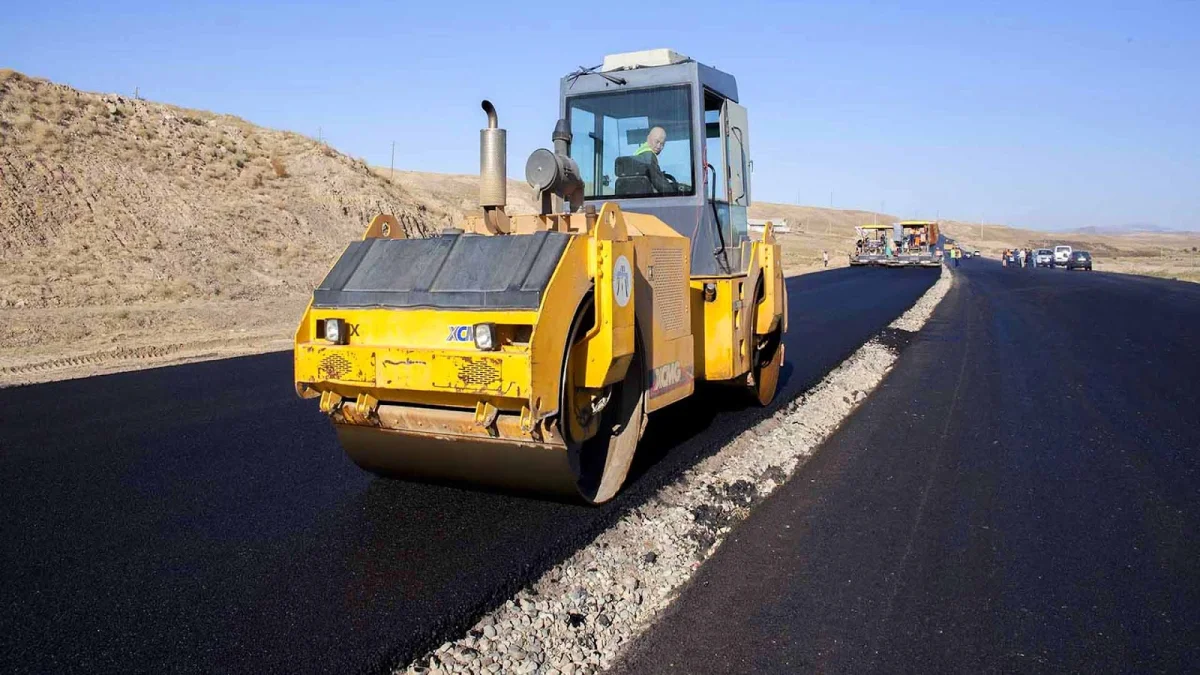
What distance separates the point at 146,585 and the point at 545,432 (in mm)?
1786

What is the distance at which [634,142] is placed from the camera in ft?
22.4

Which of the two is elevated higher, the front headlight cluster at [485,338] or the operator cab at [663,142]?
the operator cab at [663,142]

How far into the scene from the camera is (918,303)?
810 inches

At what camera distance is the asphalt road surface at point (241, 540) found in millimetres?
3299

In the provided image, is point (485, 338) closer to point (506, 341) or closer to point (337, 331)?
point (506, 341)

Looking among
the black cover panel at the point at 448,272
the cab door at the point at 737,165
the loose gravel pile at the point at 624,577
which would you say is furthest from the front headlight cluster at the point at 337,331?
the cab door at the point at 737,165

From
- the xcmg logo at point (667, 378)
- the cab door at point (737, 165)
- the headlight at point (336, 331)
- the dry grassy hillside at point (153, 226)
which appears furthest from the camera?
the dry grassy hillside at point (153, 226)

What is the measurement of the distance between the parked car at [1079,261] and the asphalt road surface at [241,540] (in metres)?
45.4

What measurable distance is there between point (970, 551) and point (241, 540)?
3.52m

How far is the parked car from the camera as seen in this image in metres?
45.8

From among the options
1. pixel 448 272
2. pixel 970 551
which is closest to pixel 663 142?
pixel 448 272

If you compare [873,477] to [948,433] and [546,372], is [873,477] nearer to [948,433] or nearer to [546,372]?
[948,433]

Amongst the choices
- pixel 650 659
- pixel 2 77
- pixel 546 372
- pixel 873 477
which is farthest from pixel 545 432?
pixel 2 77

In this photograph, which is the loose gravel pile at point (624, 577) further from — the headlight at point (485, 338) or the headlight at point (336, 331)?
the headlight at point (336, 331)
